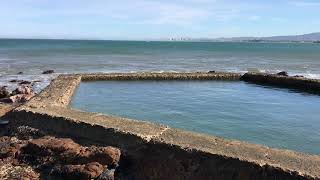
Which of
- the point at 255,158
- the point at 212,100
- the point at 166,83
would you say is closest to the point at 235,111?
the point at 212,100

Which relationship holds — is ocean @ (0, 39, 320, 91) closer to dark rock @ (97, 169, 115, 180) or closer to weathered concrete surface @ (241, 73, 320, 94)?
weathered concrete surface @ (241, 73, 320, 94)

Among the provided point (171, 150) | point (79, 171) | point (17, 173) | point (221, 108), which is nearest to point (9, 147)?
point (17, 173)

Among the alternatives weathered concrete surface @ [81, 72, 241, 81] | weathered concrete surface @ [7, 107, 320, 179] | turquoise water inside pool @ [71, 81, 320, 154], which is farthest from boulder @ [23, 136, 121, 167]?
weathered concrete surface @ [81, 72, 241, 81]

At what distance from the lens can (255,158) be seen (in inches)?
374

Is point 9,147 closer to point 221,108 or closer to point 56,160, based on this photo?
point 56,160

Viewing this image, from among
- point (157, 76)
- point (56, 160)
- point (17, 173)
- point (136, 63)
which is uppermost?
point (56, 160)

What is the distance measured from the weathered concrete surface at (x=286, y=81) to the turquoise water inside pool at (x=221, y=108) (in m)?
1.30

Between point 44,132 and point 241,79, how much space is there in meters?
19.5

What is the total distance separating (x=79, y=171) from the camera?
10180 millimetres

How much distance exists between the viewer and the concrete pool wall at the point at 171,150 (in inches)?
364

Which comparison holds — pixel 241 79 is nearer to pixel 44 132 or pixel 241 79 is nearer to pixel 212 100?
pixel 212 100

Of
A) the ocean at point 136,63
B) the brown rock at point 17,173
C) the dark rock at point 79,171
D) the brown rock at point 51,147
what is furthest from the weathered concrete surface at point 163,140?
the ocean at point 136,63

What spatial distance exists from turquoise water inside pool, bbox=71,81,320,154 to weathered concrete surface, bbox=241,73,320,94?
1303mm

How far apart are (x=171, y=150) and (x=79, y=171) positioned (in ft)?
6.43
